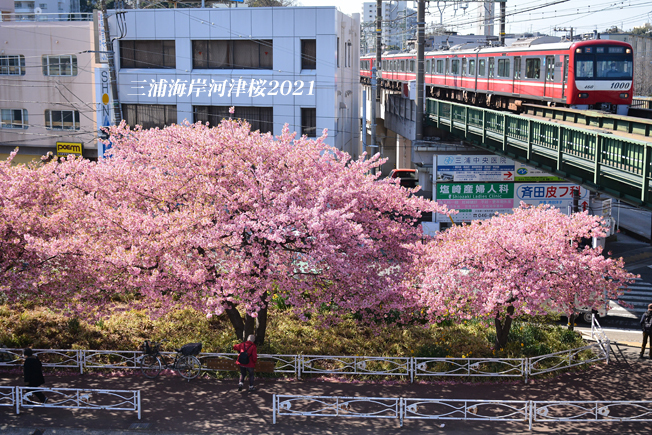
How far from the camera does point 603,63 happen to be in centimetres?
2334

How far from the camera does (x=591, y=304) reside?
14.2 m

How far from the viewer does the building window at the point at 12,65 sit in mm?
34219

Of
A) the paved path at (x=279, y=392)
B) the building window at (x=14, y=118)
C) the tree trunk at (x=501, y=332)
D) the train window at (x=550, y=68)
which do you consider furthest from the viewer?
the building window at (x=14, y=118)

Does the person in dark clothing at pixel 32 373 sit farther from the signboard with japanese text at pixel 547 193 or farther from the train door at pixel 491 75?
the train door at pixel 491 75

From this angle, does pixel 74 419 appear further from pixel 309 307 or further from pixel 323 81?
pixel 323 81

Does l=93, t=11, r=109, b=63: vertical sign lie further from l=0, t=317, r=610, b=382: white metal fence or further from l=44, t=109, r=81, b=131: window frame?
l=0, t=317, r=610, b=382: white metal fence

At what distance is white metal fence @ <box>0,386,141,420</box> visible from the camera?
12.6 metres

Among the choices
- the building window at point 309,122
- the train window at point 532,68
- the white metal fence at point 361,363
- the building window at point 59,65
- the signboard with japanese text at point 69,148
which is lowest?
the white metal fence at point 361,363

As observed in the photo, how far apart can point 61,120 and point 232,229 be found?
25788mm

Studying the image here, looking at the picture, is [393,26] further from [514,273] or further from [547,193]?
[514,273]

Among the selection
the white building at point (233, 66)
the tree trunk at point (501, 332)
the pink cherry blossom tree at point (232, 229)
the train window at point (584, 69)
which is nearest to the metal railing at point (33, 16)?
the white building at point (233, 66)

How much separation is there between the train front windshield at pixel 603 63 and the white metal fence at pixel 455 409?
1417cm

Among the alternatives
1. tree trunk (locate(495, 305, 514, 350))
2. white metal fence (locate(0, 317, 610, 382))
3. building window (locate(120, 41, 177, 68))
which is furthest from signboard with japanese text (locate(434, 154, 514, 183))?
building window (locate(120, 41, 177, 68))

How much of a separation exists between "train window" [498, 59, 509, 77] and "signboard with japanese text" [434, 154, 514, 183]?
405 cm
